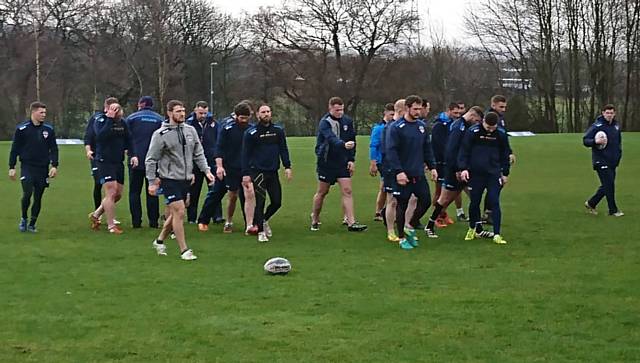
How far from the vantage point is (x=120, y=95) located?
219ft

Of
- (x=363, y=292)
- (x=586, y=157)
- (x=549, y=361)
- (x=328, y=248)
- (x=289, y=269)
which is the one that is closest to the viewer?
(x=549, y=361)

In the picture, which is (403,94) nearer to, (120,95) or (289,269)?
(120,95)

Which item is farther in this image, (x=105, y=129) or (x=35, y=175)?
(x=35, y=175)

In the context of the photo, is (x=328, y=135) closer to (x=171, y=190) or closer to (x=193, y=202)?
(x=193, y=202)

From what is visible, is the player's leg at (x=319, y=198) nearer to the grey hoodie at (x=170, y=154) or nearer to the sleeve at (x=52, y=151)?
the grey hoodie at (x=170, y=154)

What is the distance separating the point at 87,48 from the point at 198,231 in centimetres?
5571

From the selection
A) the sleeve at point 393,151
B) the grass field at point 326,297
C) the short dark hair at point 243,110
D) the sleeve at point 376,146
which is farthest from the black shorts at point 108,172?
the sleeve at point 393,151

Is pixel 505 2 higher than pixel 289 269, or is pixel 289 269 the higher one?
pixel 505 2

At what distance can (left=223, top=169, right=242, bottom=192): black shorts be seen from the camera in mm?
12938

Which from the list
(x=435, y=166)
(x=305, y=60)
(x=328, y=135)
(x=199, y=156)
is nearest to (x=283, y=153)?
(x=328, y=135)

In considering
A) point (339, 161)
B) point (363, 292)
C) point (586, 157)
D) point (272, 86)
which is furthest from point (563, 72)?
point (363, 292)

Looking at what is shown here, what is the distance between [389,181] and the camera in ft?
39.1

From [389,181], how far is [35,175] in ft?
16.9

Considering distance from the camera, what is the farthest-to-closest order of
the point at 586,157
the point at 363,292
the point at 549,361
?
the point at 586,157 < the point at 363,292 < the point at 549,361
